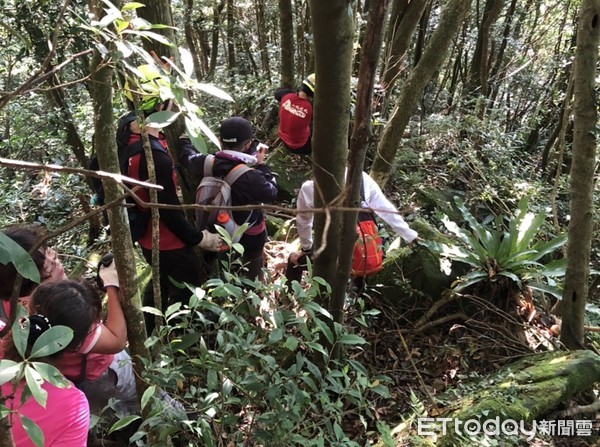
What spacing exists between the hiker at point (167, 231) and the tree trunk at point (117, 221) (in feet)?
2.14

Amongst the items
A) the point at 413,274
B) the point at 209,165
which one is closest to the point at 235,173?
the point at 209,165

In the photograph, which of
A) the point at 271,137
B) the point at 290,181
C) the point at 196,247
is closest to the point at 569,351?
the point at 196,247

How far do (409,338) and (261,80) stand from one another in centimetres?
572

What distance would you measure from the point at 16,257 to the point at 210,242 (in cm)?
210

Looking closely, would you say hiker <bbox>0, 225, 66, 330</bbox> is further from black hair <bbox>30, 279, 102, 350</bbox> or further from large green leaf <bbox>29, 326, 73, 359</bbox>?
large green leaf <bbox>29, 326, 73, 359</bbox>

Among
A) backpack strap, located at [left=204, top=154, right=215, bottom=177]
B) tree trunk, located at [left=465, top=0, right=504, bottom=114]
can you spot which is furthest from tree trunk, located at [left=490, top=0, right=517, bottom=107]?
backpack strap, located at [left=204, top=154, right=215, bottom=177]

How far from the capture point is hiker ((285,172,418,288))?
120 inches

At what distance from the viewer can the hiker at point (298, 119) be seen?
3.98m

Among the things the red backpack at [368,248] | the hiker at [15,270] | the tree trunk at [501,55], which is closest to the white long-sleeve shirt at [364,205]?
the red backpack at [368,248]

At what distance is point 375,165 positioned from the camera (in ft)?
16.0

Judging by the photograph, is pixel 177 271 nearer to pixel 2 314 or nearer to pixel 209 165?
pixel 209 165

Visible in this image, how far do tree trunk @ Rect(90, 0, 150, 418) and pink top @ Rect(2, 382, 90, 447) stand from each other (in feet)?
1.12

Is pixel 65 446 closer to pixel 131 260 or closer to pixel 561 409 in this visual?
pixel 131 260

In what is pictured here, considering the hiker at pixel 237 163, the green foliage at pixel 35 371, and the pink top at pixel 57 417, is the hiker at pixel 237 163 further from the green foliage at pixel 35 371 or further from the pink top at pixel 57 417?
the green foliage at pixel 35 371
